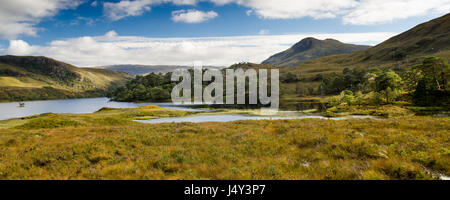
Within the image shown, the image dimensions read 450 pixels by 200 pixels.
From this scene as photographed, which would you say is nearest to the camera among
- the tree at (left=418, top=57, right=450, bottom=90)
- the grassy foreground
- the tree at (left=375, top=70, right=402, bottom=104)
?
the grassy foreground

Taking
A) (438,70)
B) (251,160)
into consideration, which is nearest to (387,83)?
(438,70)

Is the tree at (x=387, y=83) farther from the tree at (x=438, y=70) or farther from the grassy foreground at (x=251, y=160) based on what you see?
the grassy foreground at (x=251, y=160)

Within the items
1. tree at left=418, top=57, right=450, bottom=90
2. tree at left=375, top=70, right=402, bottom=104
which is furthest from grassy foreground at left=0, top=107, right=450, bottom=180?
tree at left=375, top=70, right=402, bottom=104

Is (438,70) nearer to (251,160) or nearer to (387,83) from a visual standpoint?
(387,83)

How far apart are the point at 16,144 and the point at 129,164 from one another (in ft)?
47.3

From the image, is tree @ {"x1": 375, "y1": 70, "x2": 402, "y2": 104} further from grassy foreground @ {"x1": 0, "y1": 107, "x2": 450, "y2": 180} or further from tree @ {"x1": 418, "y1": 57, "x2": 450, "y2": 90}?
grassy foreground @ {"x1": 0, "y1": 107, "x2": 450, "y2": 180}

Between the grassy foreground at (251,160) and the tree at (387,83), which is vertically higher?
the tree at (387,83)

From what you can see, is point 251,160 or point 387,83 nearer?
point 251,160

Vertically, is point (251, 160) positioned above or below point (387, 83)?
below

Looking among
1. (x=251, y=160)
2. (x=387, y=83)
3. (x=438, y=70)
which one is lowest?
(x=251, y=160)

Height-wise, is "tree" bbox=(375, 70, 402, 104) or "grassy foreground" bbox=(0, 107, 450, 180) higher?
"tree" bbox=(375, 70, 402, 104)

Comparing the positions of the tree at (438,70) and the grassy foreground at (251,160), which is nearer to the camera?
the grassy foreground at (251,160)

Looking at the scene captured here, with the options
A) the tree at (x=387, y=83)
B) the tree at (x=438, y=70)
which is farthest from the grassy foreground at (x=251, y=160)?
the tree at (x=387, y=83)
